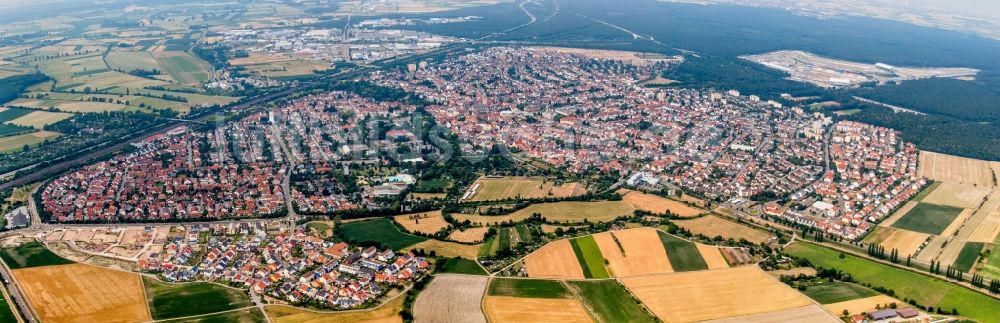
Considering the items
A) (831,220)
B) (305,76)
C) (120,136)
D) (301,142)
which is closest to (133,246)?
(301,142)

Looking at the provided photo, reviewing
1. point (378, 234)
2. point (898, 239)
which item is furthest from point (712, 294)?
point (378, 234)

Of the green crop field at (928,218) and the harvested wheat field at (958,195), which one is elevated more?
the harvested wheat field at (958,195)

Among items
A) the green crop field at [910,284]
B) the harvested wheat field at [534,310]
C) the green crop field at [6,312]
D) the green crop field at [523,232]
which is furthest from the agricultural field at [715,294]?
the green crop field at [6,312]

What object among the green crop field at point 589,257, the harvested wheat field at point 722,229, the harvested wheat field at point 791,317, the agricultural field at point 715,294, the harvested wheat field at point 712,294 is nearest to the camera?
the harvested wheat field at point 791,317

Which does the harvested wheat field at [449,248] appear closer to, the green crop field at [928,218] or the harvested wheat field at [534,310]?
the harvested wheat field at [534,310]

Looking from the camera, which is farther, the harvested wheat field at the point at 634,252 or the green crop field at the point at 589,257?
the harvested wheat field at the point at 634,252

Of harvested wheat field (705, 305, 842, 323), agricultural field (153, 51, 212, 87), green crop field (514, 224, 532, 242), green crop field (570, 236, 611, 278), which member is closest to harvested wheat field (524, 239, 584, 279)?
green crop field (570, 236, 611, 278)

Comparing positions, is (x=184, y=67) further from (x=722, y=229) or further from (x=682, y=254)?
(x=682, y=254)
